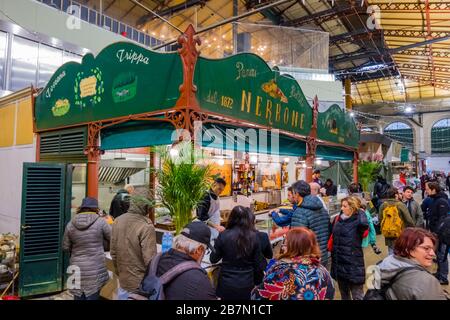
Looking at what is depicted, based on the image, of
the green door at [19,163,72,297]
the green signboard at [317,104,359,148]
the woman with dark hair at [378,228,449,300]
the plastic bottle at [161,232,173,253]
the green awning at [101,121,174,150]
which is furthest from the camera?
the green signboard at [317,104,359,148]

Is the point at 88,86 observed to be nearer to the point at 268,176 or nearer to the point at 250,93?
the point at 250,93

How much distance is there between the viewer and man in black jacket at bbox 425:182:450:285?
538cm

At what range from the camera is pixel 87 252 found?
347cm

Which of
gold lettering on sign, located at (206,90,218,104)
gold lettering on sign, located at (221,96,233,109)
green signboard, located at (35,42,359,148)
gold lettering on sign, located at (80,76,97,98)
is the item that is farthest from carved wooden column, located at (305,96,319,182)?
gold lettering on sign, located at (80,76,97,98)

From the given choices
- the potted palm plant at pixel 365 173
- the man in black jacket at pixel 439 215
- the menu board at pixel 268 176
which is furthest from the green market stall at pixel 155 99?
the potted palm plant at pixel 365 173

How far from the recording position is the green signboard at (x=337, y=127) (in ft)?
27.1

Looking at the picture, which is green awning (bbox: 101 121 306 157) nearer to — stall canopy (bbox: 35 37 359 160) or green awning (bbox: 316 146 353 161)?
stall canopy (bbox: 35 37 359 160)

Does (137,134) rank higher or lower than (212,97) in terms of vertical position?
lower

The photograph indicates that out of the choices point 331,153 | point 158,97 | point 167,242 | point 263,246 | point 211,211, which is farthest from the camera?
point 331,153

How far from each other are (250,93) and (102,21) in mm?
11102

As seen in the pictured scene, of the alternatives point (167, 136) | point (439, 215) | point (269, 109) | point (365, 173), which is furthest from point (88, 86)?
point (365, 173)

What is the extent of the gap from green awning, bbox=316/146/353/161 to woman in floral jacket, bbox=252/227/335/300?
7.14 m
